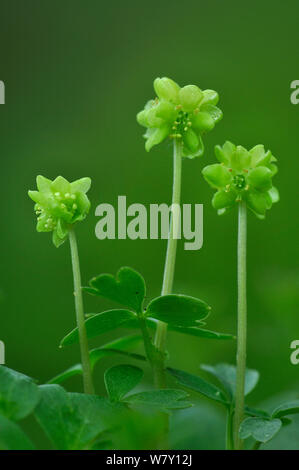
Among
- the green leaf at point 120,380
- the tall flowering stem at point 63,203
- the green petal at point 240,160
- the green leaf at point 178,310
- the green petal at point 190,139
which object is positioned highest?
the green petal at point 190,139

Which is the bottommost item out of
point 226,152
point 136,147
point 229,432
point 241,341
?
point 229,432

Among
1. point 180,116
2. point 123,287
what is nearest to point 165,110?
point 180,116

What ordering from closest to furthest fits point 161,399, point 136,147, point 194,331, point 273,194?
point 161,399 < point 194,331 < point 273,194 < point 136,147

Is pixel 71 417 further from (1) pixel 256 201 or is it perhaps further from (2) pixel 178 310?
(1) pixel 256 201

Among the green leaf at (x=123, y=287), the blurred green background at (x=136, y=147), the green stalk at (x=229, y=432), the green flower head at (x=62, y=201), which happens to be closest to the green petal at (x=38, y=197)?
the green flower head at (x=62, y=201)

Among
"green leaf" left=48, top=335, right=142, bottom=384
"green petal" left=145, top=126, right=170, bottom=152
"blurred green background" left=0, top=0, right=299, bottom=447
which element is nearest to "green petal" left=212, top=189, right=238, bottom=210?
"green petal" left=145, top=126, right=170, bottom=152

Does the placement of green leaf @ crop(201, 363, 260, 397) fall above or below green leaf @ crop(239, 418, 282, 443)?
above

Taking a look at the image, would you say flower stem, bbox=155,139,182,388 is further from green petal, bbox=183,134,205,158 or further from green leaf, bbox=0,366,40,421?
green leaf, bbox=0,366,40,421

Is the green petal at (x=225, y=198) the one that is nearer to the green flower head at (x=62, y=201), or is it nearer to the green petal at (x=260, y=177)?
the green petal at (x=260, y=177)
